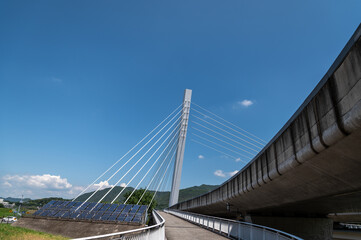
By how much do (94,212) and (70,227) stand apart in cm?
308

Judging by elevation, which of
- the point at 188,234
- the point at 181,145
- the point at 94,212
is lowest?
the point at 188,234

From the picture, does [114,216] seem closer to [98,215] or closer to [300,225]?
[98,215]

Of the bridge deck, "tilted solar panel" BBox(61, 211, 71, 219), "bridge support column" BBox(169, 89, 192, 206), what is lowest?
the bridge deck

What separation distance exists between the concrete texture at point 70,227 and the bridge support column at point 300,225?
11.3m

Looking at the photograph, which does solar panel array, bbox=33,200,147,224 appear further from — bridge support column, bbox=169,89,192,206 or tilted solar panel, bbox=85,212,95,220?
bridge support column, bbox=169,89,192,206

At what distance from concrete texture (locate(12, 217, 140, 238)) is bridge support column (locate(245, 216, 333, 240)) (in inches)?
445

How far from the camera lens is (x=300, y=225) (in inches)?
838

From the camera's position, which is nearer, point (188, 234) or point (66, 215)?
point (188, 234)

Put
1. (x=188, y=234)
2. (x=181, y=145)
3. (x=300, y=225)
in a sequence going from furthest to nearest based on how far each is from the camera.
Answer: (x=181, y=145)
(x=300, y=225)
(x=188, y=234)

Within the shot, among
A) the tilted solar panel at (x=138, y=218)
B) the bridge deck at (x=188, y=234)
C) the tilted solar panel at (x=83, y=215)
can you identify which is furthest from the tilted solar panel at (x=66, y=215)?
the bridge deck at (x=188, y=234)

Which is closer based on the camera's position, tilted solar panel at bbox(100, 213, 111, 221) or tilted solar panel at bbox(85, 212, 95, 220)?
tilted solar panel at bbox(100, 213, 111, 221)

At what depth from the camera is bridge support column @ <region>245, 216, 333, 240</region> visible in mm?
20844

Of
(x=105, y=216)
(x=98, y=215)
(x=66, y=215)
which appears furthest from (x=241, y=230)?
(x=66, y=215)

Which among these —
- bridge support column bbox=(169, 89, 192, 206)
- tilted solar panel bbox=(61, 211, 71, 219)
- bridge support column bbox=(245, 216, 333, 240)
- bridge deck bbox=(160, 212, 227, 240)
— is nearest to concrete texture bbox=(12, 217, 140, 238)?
tilted solar panel bbox=(61, 211, 71, 219)
